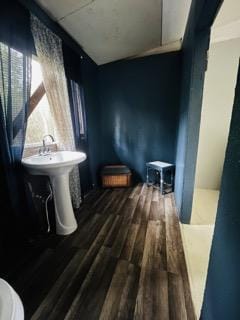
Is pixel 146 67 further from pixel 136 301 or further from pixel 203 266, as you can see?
pixel 136 301

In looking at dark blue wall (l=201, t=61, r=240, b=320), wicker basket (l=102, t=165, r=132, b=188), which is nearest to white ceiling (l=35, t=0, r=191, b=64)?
dark blue wall (l=201, t=61, r=240, b=320)

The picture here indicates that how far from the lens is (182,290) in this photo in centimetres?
108

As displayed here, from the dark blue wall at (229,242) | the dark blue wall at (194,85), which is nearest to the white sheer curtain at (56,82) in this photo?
the dark blue wall at (194,85)

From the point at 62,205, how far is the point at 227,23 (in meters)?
3.08

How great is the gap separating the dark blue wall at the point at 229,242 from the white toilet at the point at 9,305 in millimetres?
746

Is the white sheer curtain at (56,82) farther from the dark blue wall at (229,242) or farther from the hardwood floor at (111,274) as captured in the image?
the dark blue wall at (229,242)

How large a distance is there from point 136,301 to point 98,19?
2.62 meters

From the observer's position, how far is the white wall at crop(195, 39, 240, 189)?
7.41 ft

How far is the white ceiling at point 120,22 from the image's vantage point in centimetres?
154

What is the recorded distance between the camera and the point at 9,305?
0.58m

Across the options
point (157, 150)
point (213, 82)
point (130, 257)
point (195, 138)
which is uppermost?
point (213, 82)

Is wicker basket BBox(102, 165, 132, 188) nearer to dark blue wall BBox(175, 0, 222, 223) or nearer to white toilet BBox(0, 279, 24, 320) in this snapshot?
dark blue wall BBox(175, 0, 222, 223)

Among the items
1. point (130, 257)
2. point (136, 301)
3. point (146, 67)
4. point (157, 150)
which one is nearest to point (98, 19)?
point (146, 67)

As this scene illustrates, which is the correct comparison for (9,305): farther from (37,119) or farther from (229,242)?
(37,119)
